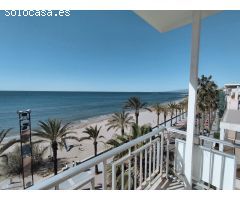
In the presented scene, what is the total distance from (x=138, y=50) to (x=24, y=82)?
964 inches

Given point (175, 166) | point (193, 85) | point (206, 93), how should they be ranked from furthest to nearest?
point (206, 93), point (175, 166), point (193, 85)

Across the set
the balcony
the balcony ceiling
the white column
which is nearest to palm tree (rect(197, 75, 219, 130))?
the balcony

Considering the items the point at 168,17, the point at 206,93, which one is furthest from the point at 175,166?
the point at 206,93

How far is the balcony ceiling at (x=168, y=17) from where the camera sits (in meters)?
1.66

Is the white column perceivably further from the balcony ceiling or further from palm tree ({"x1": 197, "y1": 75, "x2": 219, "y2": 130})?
palm tree ({"x1": 197, "y1": 75, "x2": 219, "y2": 130})

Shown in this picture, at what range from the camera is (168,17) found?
1818 millimetres

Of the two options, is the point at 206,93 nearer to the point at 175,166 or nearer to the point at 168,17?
the point at 175,166

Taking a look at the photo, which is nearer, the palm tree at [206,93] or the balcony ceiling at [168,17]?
the balcony ceiling at [168,17]

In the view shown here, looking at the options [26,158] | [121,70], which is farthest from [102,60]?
[26,158]

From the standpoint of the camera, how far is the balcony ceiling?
65.2 inches

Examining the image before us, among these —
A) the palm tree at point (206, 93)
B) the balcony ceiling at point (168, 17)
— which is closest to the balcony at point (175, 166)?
the balcony ceiling at point (168, 17)

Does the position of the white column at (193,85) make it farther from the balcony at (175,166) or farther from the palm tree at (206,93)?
the palm tree at (206,93)
